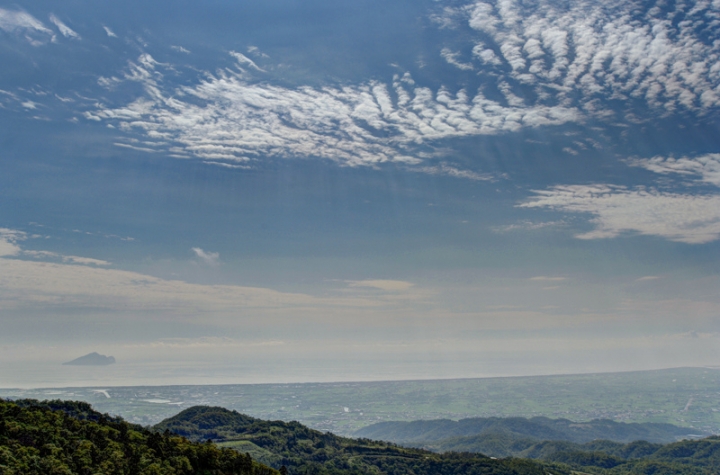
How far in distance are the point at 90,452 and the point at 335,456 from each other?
121m

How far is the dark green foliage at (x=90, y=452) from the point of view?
5900 cm

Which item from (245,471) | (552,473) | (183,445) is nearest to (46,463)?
(183,445)

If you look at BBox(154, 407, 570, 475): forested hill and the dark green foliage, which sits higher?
the dark green foliage

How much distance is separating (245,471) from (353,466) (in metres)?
86.3

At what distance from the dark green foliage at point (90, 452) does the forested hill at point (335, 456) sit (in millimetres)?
70393

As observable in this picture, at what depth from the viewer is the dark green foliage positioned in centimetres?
5900

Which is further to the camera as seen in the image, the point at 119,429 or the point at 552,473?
the point at 552,473

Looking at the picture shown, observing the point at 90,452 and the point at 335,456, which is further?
the point at 335,456

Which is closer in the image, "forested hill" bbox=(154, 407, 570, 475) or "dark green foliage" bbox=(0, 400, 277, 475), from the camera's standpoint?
"dark green foliage" bbox=(0, 400, 277, 475)

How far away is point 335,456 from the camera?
573 feet

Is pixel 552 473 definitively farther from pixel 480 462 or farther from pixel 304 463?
pixel 304 463

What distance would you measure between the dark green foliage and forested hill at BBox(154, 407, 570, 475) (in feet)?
Result: 231

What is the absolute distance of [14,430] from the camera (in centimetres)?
6556

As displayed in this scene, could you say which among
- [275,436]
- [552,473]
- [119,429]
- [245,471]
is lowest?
[552,473]
